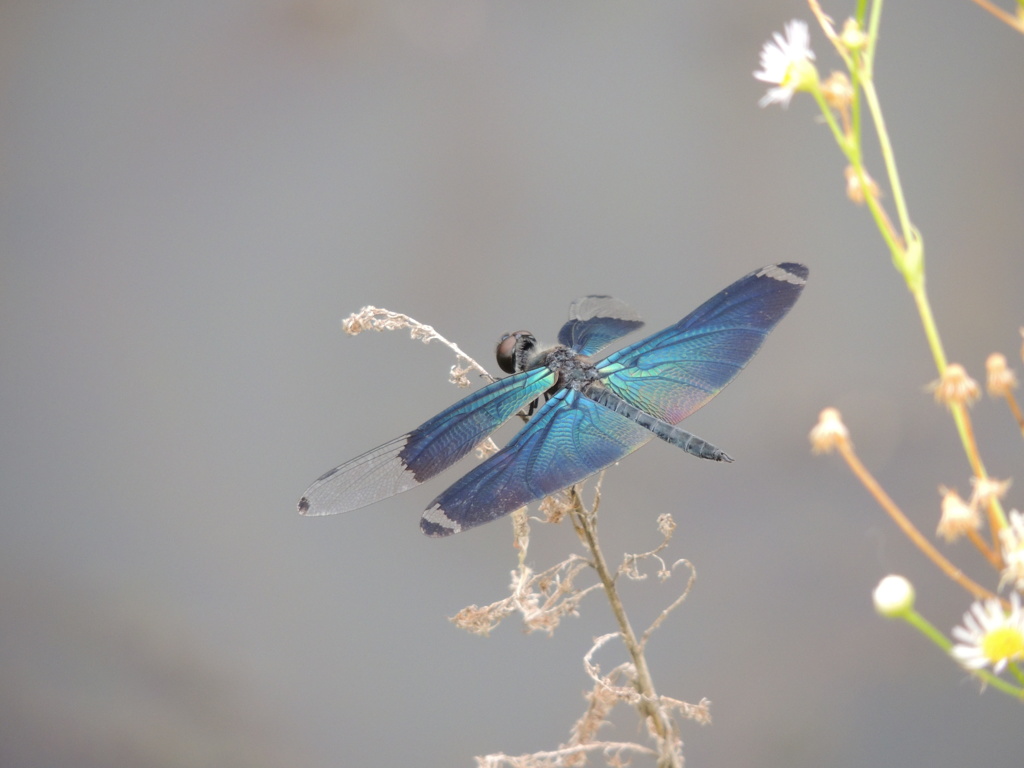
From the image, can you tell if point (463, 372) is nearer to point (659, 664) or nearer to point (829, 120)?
point (829, 120)

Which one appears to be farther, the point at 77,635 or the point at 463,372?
the point at 77,635

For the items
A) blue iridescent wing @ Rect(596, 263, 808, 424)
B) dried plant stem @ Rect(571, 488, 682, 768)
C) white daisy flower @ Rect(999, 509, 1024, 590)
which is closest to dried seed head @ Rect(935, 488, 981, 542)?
white daisy flower @ Rect(999, 509, 1024, 590)

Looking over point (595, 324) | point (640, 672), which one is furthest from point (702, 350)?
point (640, 672)

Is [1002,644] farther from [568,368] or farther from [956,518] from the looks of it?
[568,368]

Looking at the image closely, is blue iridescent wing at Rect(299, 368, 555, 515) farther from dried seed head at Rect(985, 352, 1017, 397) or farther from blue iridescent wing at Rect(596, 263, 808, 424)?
dried seed head at Rect(985, 352, 1017, 397)

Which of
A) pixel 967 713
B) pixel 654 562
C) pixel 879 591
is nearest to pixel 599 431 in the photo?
pixel 879 591

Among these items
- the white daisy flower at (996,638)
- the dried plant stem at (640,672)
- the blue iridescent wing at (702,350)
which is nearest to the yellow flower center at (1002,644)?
the white daisy flower at (996,638)
